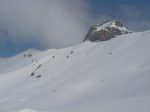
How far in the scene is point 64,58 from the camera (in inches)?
3703

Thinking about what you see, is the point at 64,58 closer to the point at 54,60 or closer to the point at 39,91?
the point at 54,60

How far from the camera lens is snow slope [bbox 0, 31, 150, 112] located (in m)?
43.0

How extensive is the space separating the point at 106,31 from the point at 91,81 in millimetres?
39572

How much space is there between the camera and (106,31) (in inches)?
3930

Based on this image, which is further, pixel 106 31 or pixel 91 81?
pixel 106 31

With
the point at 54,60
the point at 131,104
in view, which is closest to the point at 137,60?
the point at 131,104

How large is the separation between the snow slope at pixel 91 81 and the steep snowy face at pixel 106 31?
3731mm

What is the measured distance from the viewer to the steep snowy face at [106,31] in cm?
9831

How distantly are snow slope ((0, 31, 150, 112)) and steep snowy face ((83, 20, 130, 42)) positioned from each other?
3.73 m

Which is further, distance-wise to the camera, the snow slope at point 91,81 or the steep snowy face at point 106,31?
the steep snowy face at point 106,31

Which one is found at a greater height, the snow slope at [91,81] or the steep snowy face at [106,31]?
the steep snowy face at [106,31]

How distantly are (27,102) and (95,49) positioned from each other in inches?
1131

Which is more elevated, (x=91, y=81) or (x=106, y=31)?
(x=106, y=31)

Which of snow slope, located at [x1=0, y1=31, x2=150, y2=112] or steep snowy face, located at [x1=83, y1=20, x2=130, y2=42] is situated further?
steep snowy face, located at [x1=83, y1=20, x2=130, y2=42]
